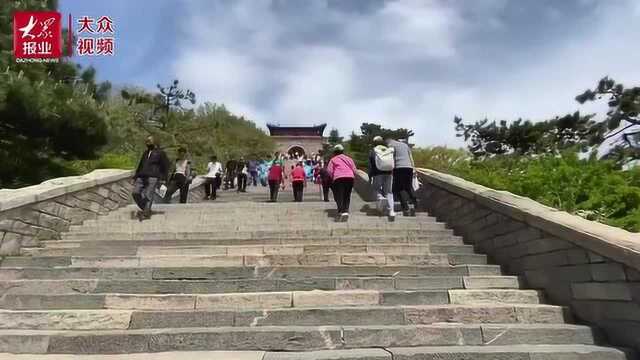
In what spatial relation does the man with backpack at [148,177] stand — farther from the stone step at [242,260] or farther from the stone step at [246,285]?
the stone step at [246,285]

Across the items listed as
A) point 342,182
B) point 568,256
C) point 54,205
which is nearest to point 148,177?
point 54,205

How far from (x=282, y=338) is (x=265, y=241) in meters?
2.82

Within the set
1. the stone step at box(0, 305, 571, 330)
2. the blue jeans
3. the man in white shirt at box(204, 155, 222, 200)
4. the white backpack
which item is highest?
the man in white shirt at box(204, 155, 222, 200)

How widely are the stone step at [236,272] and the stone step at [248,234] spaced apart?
61.1 inches

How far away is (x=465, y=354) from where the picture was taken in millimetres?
4012

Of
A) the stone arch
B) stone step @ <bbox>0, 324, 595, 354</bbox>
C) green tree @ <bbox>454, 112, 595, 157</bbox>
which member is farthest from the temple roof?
stone step @ <bbox>0, 324, 595, 354</bbox>

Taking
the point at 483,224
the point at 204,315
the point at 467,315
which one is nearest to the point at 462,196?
the point at 483,224

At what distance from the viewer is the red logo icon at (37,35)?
11570 mm

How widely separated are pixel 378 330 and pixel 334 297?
726 mm

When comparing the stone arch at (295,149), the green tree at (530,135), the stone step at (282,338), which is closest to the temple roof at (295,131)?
the stone arch at (295,149)

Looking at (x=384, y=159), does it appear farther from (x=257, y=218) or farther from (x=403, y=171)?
(x=257, y=218)

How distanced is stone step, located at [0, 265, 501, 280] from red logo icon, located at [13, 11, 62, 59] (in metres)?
7.26

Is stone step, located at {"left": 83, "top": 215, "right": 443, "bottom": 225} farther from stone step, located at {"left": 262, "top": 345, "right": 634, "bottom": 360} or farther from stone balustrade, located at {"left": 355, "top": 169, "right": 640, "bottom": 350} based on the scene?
stone step, located at {"left": 262, "top": 345, "right": 634, "bottom": 360}

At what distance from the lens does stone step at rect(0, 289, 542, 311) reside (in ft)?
16.4
